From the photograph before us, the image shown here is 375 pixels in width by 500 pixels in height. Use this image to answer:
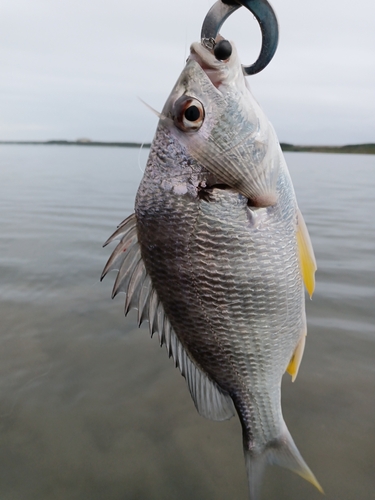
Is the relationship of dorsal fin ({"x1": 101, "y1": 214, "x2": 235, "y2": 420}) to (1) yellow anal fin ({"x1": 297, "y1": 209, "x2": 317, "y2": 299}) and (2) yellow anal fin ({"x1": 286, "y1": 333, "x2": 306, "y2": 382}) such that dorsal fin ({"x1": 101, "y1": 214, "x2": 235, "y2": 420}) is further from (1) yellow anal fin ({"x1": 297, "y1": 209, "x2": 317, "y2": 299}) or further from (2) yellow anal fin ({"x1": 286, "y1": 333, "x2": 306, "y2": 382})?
(1) yellow anal fin ({"x1": 297, "y1": 209, "x2": 317, "y2": 299})

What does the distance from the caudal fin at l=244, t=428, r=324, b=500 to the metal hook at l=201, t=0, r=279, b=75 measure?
157cm

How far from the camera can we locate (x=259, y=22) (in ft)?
3.86

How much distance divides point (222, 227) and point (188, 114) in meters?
0.46

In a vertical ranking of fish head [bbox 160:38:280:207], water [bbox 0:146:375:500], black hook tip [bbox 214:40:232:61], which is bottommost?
water [bbox 0:146:375:500]

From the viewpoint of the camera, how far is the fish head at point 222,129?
4.68 feet

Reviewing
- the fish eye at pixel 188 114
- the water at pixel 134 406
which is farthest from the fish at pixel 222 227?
→ the water at pixel 134 406

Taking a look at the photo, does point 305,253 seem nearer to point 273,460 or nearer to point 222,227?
point 222,227

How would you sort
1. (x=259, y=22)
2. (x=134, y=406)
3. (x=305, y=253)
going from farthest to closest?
(x=134, y=406), (x=305, y=253), (x=259, y=22)

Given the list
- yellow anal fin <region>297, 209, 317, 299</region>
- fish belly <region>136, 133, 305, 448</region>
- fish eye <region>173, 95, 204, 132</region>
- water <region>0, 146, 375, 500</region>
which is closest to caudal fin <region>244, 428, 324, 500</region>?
fish belly <region>136, 133, 305, 448</region>

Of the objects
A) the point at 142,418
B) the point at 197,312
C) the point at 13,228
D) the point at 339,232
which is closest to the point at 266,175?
the point at 197,312

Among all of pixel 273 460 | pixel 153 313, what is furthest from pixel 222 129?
pixel 273 460

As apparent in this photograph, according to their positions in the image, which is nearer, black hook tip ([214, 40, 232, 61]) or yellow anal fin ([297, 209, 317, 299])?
black hook tip ([214, 40, 232, 61])

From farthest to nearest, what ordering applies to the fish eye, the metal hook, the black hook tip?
the fish eye < the black hook tip < the metal hook

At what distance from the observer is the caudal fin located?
1556 millimetres
